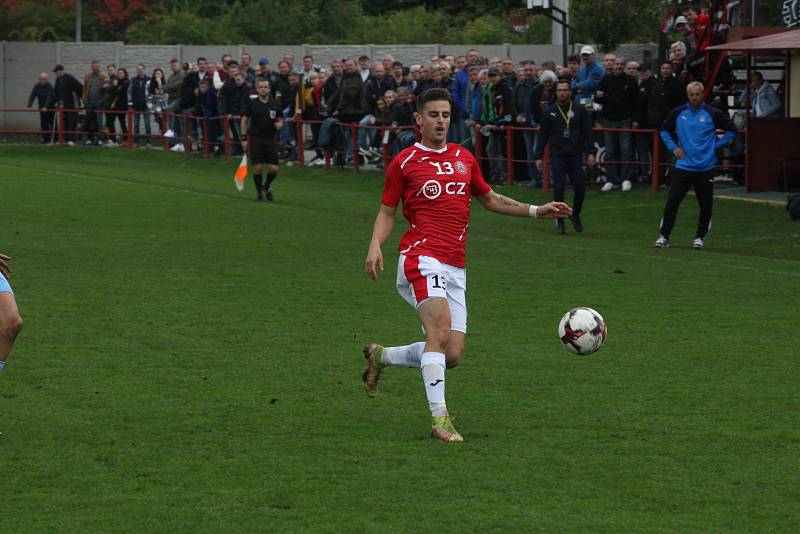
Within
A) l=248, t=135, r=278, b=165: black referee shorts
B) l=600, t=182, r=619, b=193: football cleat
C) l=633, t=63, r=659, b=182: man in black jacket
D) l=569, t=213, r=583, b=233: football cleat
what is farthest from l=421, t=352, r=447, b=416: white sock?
l=600, t=182, r=619, b=193: football cleat

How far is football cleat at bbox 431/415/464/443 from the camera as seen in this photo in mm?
7965

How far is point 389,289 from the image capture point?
15.0 meters

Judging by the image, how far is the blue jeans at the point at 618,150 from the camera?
24641 millimetres

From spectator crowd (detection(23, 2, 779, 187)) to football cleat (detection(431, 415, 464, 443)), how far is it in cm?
1551

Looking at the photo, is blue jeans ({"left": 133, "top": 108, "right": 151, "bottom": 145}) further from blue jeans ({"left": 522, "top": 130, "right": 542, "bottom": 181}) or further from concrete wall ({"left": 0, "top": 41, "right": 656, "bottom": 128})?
blue jeans ({"left": 522, "top": 130, "right": 542, "bottom": 181})

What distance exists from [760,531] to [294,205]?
61.4 feet

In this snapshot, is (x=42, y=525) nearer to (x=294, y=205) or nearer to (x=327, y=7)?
(x=294, y=205)

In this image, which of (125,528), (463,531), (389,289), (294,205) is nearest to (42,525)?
(125,528)

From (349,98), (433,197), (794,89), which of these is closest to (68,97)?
(349,98)

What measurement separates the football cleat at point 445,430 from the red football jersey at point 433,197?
0.91 meters

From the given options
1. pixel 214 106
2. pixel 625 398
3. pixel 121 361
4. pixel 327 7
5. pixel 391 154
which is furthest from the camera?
pixel 327 7

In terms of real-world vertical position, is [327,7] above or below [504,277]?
above

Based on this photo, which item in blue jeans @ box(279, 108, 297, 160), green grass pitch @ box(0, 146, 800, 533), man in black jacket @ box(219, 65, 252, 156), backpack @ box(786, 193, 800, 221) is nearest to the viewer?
green grass pitch @ box(0, 146, 800, 533)

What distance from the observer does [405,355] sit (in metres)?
8.65
